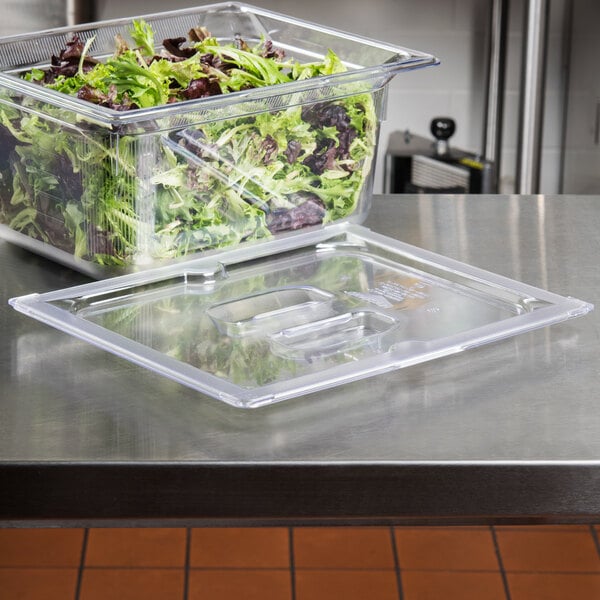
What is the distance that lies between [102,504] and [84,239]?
28 cm

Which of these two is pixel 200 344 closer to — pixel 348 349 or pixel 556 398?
pixel 348 349

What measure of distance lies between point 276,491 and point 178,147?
0.29 metres

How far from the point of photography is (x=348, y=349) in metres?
0.69

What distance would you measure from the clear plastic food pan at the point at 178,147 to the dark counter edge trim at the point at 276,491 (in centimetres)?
25

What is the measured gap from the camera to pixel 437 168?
7.60 feet

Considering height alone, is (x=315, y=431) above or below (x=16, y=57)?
below

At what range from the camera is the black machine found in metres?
2.26

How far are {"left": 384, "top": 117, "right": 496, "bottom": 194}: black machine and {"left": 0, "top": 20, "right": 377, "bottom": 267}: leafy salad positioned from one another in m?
1.36

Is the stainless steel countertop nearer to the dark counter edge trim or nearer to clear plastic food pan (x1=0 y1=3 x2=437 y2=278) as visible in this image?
the dark counter edge trim

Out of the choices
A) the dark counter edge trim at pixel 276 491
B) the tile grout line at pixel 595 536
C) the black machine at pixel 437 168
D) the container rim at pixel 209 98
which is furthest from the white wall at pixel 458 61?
the dark counter edge trim at pixel 276 491

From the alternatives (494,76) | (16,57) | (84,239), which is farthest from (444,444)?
(494,76)

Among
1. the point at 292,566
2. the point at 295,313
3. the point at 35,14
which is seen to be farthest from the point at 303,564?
the point at 295,313

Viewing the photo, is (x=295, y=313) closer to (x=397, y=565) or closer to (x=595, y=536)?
(x=397, y=565)

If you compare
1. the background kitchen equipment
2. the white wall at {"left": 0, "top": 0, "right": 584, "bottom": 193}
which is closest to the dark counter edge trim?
the background kitchen equipment
